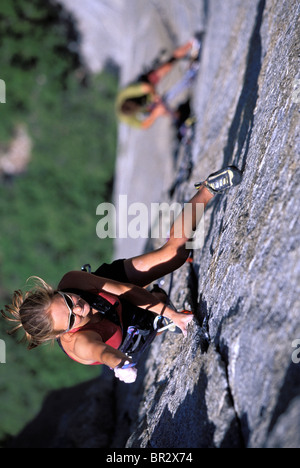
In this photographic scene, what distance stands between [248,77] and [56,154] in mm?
8622

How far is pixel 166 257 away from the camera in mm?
3984

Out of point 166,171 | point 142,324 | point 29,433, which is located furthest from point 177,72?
point 29,433

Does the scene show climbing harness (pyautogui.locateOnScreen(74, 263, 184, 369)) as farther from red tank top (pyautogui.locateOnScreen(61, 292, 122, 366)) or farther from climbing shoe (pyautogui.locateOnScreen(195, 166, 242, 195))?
climbing shoe (pyautogui.locateOnScreen(195, 166, 242, 195))

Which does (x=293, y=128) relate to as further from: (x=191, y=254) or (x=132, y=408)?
(x=132, y=408)

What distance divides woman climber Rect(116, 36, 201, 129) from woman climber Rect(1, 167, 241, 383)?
415cm

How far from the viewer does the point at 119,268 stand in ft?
13.3

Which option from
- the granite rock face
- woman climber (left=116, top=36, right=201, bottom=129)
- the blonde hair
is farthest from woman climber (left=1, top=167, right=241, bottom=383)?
woman climber (left=116, top=36, right=201, bottom=129)

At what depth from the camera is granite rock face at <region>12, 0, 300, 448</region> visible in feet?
7.19

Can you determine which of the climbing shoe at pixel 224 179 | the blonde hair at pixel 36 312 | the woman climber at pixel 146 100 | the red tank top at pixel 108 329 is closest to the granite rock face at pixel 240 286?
the climbing shoe at pixel 224 179

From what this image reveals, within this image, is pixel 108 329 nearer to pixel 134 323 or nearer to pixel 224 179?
pixel 134 323

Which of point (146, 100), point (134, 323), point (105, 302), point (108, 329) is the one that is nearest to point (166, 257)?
point (134, 323)

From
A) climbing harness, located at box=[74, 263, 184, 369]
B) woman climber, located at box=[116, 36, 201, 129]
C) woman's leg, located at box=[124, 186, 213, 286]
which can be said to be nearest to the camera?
climbing harness, located at box=[74, 263, 184, 369]

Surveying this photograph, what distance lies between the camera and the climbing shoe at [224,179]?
3418 mm

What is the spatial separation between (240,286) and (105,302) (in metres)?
1.22
